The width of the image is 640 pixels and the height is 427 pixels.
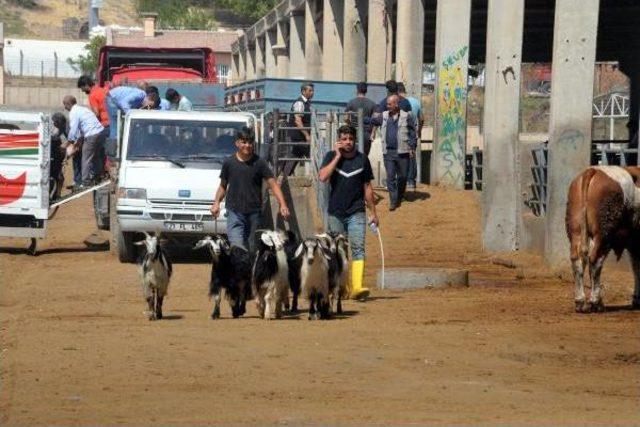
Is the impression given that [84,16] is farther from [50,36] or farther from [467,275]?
[467,275]

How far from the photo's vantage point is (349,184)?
57.9 feet

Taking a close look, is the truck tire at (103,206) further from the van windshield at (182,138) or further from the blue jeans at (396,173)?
the blue jeans at (396,173)

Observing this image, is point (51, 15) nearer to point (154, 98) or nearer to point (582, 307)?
point (154, 98)

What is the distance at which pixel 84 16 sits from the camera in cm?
13800

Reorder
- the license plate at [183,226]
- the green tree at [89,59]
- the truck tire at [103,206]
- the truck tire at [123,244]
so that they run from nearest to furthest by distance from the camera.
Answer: the license plate at [183,226] < the truck tire at [123,244] < the truck tire at [103,206] < the green tree at [89,59]

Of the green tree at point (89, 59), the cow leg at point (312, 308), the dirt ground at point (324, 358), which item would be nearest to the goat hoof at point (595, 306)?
the dirt ground at point (324, 358)

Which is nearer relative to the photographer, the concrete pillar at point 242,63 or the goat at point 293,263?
the goat at point 293,263

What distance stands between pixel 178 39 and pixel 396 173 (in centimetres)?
6388

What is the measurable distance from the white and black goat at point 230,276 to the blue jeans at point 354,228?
1.75 m

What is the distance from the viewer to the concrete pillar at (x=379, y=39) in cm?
3738

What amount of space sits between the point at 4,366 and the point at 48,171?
12.4 meters

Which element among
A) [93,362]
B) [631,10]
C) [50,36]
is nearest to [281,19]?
[631,10]

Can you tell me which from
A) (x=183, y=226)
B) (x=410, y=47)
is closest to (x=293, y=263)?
(x=183, y=226)

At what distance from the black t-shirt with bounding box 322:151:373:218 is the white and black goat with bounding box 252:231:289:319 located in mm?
1967
